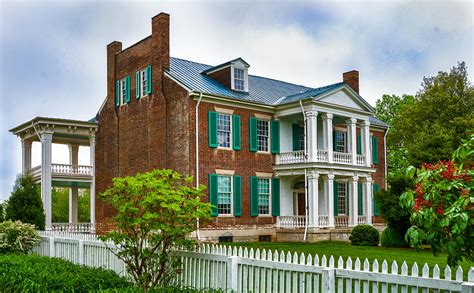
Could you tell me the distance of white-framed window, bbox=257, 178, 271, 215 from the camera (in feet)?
86.2

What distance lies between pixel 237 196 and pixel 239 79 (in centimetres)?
604

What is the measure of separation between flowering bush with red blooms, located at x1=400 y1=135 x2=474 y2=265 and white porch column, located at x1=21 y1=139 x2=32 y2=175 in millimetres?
28254

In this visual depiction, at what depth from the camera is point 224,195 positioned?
24.8 meters

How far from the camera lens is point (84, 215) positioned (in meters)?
52.0

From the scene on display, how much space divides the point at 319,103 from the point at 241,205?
19.8 feet

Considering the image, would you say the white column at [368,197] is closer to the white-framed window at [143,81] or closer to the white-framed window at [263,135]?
the white-framed window at [263,135]

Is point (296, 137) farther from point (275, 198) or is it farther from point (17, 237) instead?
point (17, 237)

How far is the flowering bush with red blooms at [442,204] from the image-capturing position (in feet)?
15.9

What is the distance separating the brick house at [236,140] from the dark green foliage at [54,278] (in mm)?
12111

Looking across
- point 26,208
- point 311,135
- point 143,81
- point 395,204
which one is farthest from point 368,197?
point 26,208

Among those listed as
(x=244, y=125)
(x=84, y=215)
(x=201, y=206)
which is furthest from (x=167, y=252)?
(x=84, y=215)

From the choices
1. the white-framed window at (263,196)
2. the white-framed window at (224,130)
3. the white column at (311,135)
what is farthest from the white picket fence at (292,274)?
the white column at (311,135)

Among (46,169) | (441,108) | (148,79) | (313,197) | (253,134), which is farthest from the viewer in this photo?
(441,108)

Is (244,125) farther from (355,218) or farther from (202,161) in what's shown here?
(355,218)
